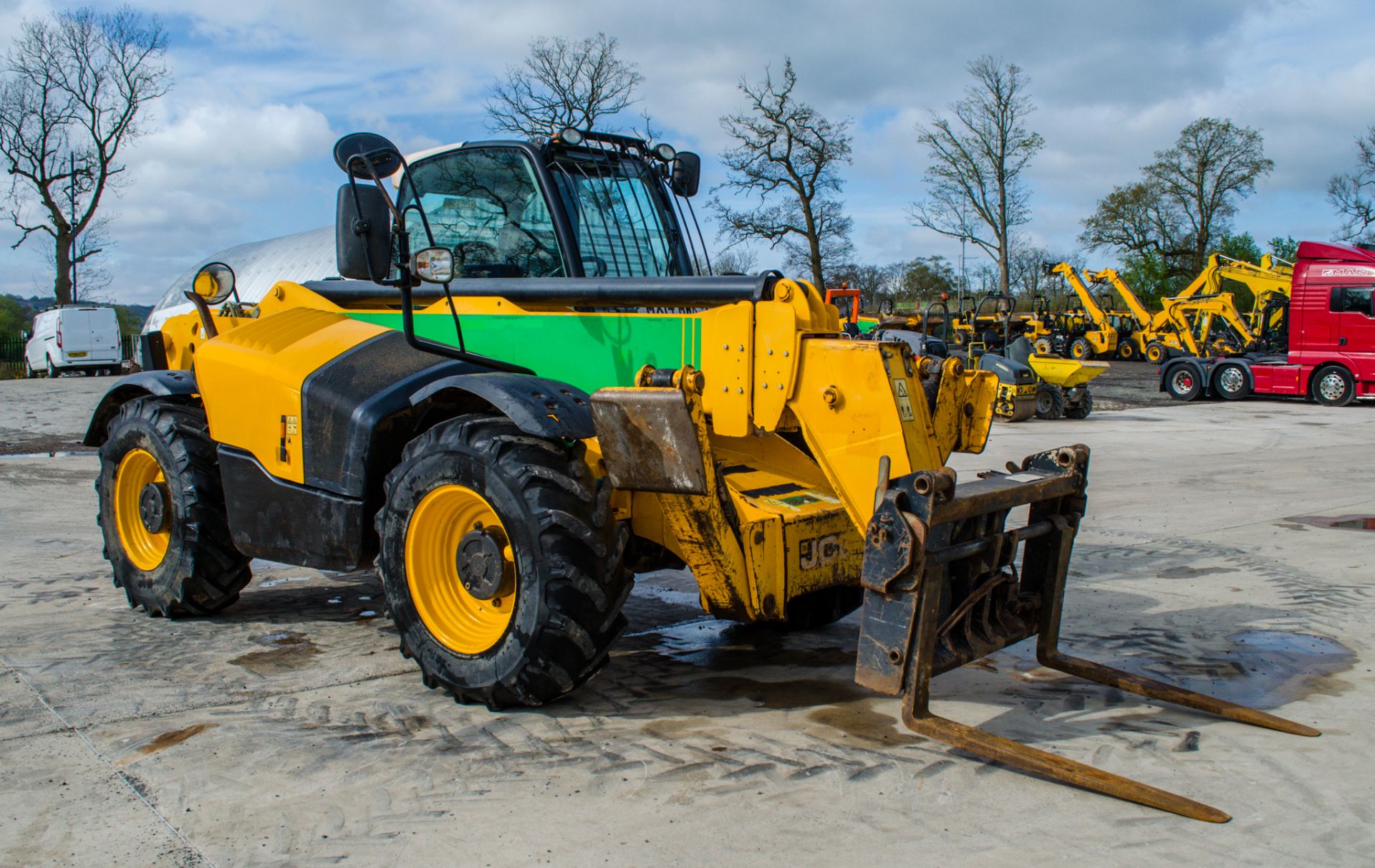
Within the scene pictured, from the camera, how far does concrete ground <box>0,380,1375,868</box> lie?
10.4 feet

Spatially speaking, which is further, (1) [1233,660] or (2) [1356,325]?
(2) [1356,325]

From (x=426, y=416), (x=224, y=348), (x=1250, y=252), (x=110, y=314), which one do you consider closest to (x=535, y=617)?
(x=426, y=416)

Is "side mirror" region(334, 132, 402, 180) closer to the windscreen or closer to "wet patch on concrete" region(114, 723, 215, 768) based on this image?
the windscreen

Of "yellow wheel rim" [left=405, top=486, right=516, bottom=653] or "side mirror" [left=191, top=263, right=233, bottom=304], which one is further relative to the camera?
"side mirror" [left=191, top=263, right=233, bottom=304]

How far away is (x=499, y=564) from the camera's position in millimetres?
4203

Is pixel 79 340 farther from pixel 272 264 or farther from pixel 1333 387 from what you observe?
pixel 1333 387

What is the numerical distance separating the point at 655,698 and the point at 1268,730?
7.61ft

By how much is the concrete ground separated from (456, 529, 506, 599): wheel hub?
0.49 metres

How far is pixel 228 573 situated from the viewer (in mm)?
5723

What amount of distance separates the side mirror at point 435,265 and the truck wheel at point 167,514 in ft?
6.71

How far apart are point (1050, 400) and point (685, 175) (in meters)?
14.1

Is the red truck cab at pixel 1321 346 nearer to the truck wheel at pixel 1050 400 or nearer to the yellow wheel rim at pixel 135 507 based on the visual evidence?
the truck wheel at pixel 1050 400

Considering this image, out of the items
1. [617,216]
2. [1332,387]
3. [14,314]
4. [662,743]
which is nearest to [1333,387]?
[1332,387]

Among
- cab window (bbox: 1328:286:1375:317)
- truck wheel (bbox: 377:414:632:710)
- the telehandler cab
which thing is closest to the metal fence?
cab window (bbox: 1328:286:1375:317)
